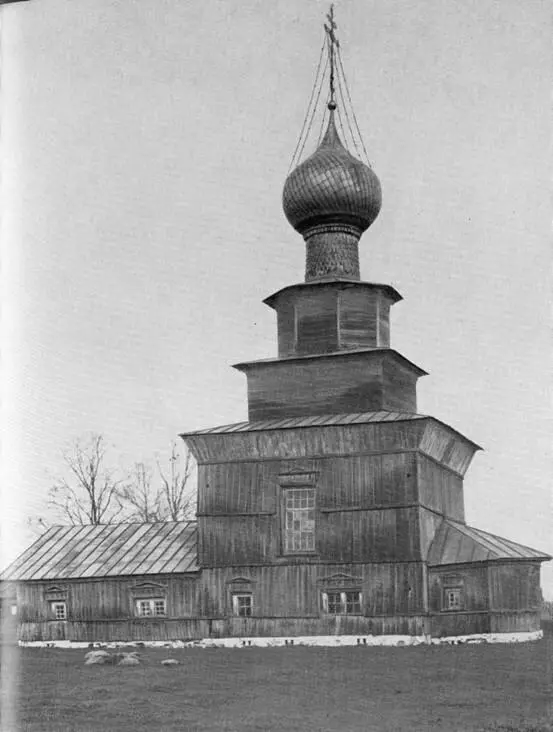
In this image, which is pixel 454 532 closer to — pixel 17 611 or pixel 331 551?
pixel 331 551

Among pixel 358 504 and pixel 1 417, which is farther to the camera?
pixel 358 504

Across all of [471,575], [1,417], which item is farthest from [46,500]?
[471,575]

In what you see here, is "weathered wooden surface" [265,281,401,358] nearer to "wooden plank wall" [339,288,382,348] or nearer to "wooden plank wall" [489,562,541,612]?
"wooden plank wall" [339,288,382,348]

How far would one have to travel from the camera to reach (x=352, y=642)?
22.1 m

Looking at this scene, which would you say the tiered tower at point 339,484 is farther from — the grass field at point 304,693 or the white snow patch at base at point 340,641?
the grass field at point 304,693

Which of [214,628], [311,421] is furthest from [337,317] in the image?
[214,628]

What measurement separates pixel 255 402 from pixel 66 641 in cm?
664

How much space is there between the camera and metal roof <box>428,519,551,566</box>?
21844 millimetres

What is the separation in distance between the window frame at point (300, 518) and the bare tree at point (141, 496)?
3854mm

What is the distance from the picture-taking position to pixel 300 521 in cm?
2333

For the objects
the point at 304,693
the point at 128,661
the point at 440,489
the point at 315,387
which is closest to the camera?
the point at 304,693

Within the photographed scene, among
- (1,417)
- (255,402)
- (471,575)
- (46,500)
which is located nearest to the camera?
(1,417)

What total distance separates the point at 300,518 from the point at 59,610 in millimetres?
6334

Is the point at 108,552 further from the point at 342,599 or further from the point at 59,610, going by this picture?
the point at 342,599
